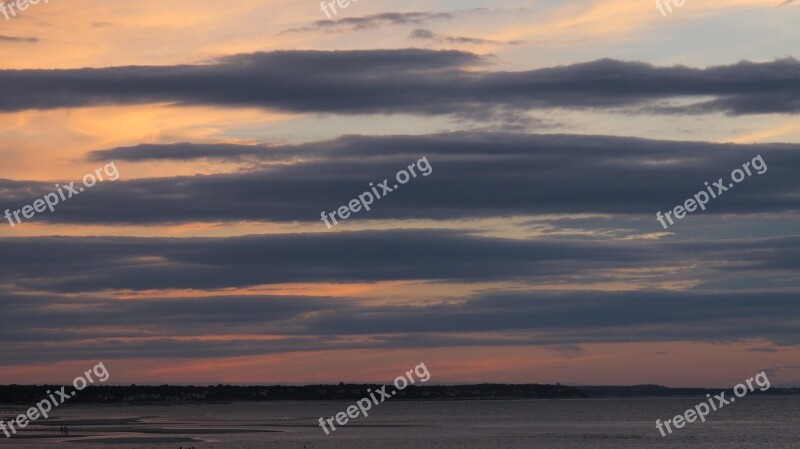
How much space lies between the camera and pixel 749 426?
17025cm

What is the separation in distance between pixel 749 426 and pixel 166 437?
288 feet

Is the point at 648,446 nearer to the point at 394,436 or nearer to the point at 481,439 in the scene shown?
the point at 481,439

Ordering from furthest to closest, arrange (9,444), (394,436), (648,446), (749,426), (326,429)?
(749,426)
(326,429)
(394,436)
(648,446)
(9,444)

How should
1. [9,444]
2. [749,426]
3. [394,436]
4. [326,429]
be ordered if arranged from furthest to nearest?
[749,426]
[326,429]
[394,436]
[9,444]

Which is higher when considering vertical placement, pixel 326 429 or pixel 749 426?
pixel 326 429

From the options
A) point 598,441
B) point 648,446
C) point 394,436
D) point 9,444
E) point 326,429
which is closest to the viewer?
point 9,444

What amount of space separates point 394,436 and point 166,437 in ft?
86.8

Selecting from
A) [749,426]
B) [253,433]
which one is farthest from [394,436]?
[749,426]

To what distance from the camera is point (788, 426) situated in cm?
17062

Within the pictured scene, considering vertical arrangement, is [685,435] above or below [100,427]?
below

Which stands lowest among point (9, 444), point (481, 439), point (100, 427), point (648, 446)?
point (648, 446)

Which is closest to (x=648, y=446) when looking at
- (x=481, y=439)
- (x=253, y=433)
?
(x=481, y=439)

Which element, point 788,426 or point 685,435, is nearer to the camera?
point 685,435

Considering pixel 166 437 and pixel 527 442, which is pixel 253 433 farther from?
pixel 527 442
